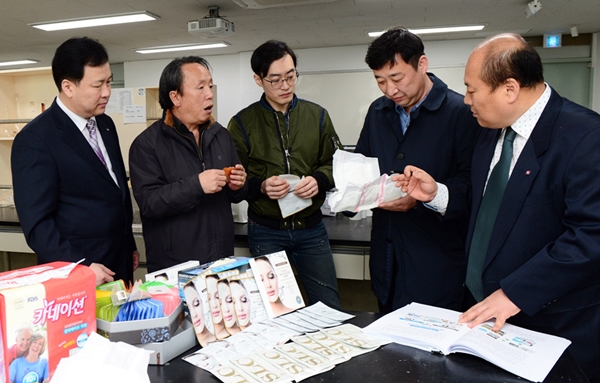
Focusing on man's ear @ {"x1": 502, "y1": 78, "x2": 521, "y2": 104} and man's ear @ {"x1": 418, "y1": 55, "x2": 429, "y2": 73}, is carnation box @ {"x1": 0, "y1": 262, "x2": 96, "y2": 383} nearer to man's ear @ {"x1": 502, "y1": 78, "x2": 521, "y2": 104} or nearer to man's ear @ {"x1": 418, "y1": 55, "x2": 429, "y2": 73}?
man's ear @ {"x1": 502, "y1": 78, "x2": 521, "y2": 104}

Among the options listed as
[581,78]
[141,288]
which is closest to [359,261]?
[141,288]

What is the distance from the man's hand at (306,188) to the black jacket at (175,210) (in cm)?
36

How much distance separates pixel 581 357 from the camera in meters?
1.33

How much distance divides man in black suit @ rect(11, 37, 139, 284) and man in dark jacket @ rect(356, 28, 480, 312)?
1132mm

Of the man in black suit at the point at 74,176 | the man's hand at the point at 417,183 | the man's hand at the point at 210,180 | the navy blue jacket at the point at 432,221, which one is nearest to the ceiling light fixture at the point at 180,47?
the man in black suit at the point at 74,176

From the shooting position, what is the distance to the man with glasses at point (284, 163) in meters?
2.23

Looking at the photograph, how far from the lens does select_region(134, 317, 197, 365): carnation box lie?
1.17 meters

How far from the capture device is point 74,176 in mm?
1843

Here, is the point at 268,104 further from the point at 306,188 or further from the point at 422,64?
the point at 422,64

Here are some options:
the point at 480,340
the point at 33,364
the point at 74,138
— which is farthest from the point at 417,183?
the point at 74,138

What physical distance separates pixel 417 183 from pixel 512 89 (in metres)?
0.46

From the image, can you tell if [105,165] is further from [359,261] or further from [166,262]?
[359,261]

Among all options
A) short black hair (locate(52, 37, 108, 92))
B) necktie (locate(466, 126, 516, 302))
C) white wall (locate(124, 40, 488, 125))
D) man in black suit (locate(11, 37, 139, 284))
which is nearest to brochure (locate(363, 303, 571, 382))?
necktie (locate(466, 126, 516, 302))

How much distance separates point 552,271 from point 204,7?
479cm
